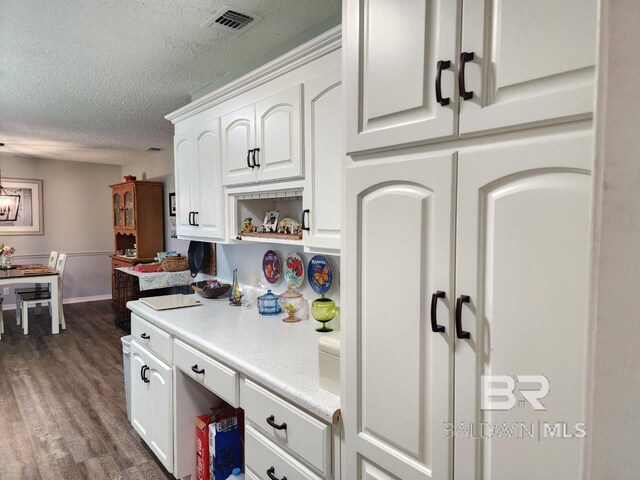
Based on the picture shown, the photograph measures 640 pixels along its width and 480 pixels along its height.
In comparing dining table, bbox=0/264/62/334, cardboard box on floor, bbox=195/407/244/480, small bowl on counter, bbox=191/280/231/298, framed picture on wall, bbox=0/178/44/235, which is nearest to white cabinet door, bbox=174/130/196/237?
small bowl on counter, bbox=191/280/231/298

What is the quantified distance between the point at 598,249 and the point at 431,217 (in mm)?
564

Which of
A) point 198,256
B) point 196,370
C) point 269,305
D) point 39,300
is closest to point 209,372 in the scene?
point 196,370

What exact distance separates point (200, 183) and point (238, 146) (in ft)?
1.70

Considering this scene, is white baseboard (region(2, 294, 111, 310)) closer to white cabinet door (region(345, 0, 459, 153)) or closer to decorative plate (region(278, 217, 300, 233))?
decorative plate (region(278, 217, 300, 233))

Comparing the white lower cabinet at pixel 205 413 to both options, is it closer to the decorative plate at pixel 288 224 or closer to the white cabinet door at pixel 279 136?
the decorative plate at pixel 288 224


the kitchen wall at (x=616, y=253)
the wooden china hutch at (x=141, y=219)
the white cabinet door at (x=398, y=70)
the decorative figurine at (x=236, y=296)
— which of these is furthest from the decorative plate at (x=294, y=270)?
the wooden china hutch at (x=141, y=219)

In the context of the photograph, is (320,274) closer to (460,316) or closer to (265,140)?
(265,140)

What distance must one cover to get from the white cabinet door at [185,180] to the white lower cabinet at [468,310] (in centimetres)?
190

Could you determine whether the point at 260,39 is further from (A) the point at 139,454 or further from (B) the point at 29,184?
(B) the point at 29,184

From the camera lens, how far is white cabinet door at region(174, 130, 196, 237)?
9.04 feet

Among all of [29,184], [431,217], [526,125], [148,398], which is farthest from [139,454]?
[29,184]

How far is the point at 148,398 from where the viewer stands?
2.37 meters

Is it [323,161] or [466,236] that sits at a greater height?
[323,161]

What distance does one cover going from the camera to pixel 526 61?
2.52 ft
